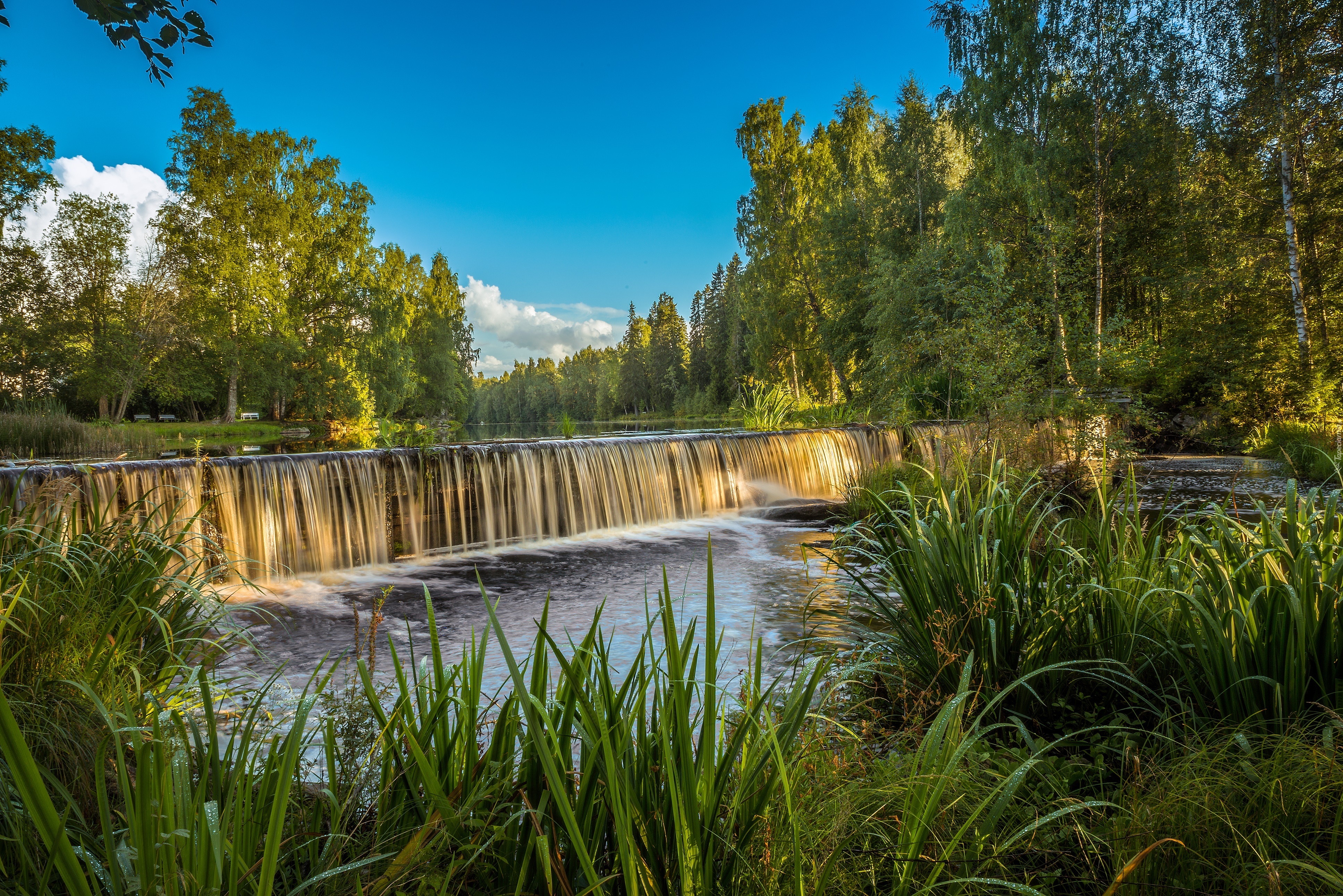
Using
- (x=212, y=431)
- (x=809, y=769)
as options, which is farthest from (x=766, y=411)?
(x=212, y=431)

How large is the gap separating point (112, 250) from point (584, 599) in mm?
38142

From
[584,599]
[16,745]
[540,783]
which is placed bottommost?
[584,599]

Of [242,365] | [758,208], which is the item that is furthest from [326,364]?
[758,208]

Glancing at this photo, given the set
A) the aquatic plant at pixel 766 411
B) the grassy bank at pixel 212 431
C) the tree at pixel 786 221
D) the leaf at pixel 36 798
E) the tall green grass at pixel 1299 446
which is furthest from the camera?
the tree at pixel 786 221

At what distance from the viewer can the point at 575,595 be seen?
24.3 ft

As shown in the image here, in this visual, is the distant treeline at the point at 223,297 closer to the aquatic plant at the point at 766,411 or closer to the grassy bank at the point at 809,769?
the aquatic plant at the point at 766,411

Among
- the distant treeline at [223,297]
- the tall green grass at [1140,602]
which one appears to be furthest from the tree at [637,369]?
the tall green grass at [1140,602]

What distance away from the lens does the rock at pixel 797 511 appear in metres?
11.7

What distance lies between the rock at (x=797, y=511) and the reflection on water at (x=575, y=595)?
2.23 feet

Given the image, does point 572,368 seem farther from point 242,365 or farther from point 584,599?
point 584,599

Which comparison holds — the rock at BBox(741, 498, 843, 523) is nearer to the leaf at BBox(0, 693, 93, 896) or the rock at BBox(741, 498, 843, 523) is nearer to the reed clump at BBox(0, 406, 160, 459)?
the leaf at BBox(0, 693, 93, 896)

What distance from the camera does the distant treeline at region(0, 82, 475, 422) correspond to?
2894cm

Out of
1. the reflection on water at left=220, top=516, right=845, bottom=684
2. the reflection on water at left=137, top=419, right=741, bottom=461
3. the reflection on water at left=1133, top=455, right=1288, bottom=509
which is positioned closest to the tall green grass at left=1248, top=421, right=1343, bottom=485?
the reflection on water at left=1133, top=455, right=1288, bottom=509

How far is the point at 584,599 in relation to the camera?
Result: 284 inches
